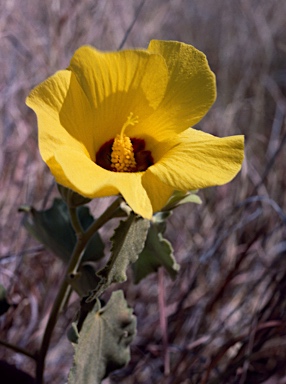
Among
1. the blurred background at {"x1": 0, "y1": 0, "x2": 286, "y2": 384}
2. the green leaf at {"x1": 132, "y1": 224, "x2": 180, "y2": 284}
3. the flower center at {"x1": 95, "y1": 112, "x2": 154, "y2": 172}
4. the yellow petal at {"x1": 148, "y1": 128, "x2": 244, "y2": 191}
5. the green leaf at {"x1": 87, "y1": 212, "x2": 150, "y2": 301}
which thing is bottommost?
the blurred background at {"x1": 0, "y1": 0, "x2": 286, "y2": 384}

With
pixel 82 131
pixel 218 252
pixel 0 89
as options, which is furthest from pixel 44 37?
pixel 82 131

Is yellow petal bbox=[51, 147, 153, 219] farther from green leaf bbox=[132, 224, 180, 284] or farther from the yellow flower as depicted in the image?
green leaf bbox=[132, 224, 180, 284]

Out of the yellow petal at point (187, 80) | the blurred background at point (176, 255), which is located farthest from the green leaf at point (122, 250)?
the blurred background at point (176, 255)

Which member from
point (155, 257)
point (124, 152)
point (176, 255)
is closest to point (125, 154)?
point (124, 152)

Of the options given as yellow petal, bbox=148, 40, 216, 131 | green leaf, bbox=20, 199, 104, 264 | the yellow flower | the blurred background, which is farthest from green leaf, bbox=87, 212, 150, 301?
the blurred background

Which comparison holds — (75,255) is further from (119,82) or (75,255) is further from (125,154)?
(119,82)

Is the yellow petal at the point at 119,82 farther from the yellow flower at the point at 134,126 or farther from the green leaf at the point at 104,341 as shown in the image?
the green leaf at the point at 104,341
